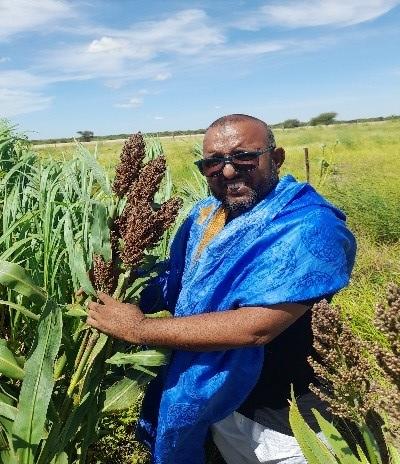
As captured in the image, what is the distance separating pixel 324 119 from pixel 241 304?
6867 centimetres

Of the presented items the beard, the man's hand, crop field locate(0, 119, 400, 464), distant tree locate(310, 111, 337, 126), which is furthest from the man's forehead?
distant tree locate(310, 111, 337, 126)

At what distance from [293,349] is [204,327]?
0.45 m

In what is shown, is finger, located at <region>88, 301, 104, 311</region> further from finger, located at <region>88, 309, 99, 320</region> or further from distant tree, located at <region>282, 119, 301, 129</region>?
distant tree, located at <region>282, 119, 301, 129</region>

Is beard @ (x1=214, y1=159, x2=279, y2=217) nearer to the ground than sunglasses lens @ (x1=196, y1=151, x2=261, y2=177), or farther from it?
nearer to the ground

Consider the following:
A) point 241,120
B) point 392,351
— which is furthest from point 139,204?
point 392,351

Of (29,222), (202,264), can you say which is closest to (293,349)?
(202,264)

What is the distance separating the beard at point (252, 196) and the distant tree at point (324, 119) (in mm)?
64854

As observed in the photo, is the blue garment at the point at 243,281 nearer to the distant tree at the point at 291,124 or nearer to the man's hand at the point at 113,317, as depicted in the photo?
→ the man's hand at the point at 113,317

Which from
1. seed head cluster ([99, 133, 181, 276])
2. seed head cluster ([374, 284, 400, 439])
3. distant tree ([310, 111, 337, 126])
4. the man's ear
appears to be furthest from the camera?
distant tree ([310, 111, 337, 126])

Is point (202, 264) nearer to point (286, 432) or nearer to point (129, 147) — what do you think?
point (129, 147)

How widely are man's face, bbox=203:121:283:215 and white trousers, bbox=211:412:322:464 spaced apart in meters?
0.75

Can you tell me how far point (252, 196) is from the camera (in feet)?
6.01

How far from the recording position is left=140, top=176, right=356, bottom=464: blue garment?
1634 millimetres

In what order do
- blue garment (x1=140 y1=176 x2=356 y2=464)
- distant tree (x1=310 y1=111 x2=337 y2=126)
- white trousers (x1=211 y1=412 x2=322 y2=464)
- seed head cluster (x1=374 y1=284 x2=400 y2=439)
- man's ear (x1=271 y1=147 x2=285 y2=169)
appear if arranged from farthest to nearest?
distant tree (x1=310 y1=111 x2=337 y2=126), white trousers (x1=211 y1=412 x2=322 y2=464), man's ear (x1=271 y1=147 x2=285 y2=169), blue garment (x1=140 y1=176 x2=356 y2=464), seed head cluster (x1=374 y1=284 x2=400 y2=439)
